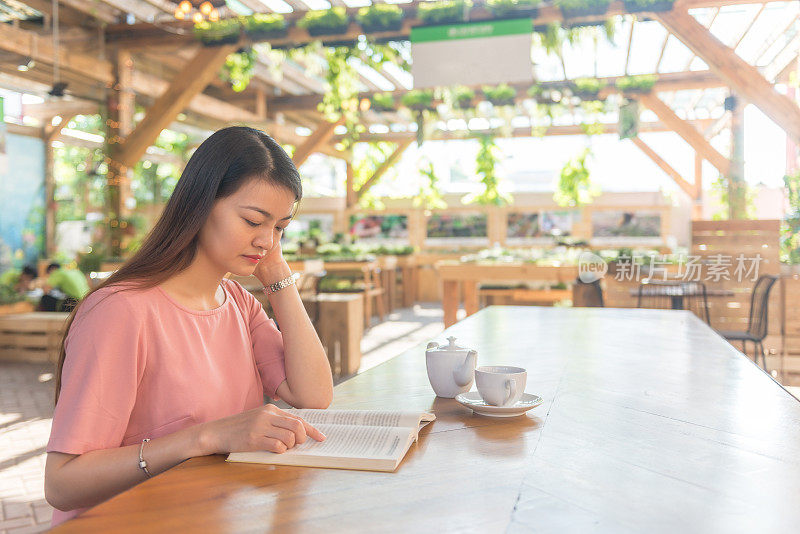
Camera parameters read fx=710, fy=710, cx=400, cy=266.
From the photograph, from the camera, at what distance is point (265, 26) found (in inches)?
272

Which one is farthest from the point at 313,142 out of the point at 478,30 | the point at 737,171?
the point at 737,171

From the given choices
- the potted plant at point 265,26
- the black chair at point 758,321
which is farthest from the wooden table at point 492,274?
the potted plant at point 265,26

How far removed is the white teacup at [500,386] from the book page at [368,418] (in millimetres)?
145

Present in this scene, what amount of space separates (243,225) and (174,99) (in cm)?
670

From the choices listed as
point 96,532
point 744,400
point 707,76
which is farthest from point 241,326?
point 707,76

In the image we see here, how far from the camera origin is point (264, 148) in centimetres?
148

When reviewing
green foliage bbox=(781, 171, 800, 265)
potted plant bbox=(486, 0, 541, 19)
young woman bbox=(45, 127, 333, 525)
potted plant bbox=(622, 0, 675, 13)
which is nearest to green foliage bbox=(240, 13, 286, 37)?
potted plant bbox=(486, 0, 541, 19)

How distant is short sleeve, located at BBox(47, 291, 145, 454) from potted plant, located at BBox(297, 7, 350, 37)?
5.96 meters

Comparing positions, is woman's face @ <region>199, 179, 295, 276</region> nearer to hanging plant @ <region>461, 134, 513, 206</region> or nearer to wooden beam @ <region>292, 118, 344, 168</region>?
wooden beam @ <region>292, 118, 344, 168</region>

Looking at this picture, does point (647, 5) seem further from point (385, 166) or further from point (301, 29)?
point (385, 166)

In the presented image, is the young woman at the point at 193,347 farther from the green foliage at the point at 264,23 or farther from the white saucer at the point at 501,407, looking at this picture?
the green foliage at the point at 264,23

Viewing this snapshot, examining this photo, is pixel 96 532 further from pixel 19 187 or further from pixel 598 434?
pixel 19 187

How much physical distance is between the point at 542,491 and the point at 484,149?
11680 mm

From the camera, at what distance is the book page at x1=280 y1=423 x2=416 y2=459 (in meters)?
1.14
